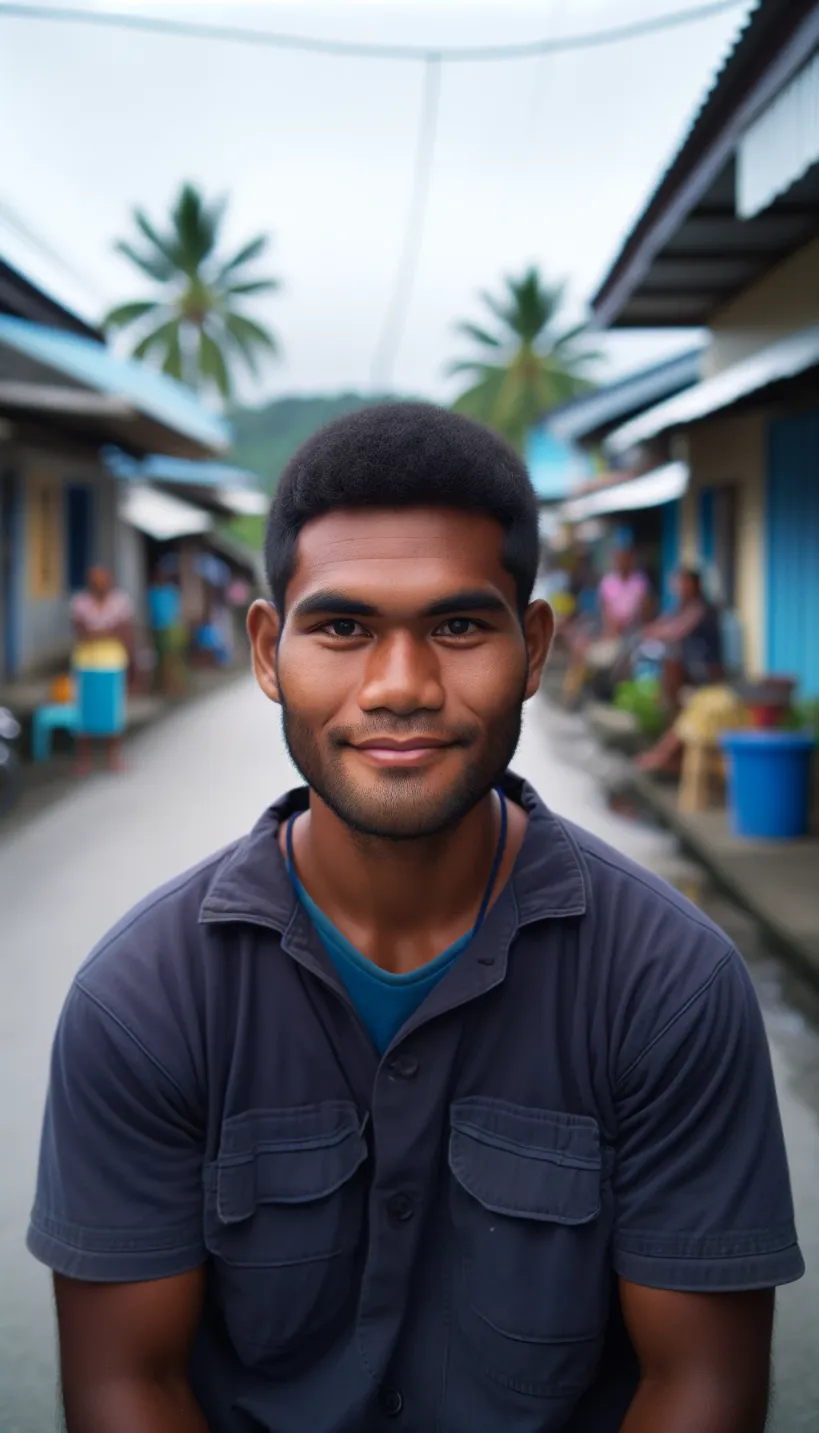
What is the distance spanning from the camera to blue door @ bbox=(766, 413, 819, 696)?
1046 cm

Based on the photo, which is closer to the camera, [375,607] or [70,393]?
[375,607]

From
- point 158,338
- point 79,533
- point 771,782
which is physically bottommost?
point 771,782

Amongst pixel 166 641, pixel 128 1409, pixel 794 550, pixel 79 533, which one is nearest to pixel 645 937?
pixel 128 1409

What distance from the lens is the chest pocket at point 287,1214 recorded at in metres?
1.87

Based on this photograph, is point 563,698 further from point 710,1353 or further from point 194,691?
point 710,1353

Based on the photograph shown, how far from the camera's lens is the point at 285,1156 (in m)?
1.88

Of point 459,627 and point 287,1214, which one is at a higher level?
point 459,627

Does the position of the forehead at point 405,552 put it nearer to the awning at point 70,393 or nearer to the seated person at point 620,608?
the awning at point 70,393

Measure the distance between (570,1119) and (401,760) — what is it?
53 centimetres

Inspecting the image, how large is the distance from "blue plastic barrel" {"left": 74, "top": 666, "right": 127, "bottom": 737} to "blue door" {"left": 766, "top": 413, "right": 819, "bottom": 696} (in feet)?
18.7

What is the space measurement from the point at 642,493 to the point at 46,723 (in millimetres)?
6934

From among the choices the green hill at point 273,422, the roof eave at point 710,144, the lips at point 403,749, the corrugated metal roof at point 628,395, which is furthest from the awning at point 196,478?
the green hill at point 273,422

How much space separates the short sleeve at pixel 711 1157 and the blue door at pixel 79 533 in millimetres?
19132

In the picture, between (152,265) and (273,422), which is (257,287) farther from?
(273,422)
